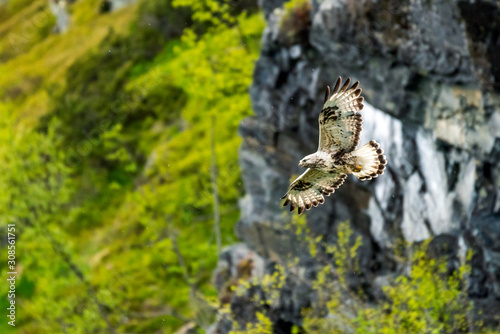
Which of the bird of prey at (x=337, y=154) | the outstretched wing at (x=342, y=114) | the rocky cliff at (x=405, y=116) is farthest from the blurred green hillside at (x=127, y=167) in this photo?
the outstretched wing at (x=342, y=114)

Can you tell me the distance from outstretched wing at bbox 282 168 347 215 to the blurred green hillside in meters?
7.37

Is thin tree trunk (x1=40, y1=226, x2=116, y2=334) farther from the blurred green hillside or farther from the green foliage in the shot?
the green foliage

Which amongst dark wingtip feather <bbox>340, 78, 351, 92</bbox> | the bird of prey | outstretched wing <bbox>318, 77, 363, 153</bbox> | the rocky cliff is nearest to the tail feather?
the bird of prey

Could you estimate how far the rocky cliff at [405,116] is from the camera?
54.2ft

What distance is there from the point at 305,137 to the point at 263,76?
2.71 meters

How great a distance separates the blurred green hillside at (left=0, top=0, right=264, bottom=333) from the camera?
24344 millimetres

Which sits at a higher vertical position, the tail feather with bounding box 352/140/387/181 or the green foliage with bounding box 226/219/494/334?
the tail feather with bounding box 352/140/387/181

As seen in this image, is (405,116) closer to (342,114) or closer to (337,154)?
(337,154)

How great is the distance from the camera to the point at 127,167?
22.9m

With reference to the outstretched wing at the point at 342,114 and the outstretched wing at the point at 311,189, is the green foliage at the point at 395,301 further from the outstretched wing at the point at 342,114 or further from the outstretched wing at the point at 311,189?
the outstretched wing at the point at 342,114

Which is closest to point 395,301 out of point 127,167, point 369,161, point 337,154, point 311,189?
point 311,189

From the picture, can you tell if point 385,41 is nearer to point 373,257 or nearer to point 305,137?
point 305,137

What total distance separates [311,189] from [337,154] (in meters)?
1.37

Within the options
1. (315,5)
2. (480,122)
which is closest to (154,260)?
(315,5)
